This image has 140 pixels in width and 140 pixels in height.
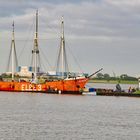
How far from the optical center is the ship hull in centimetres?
13825

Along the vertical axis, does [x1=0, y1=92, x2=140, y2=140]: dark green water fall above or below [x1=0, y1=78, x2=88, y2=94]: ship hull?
below

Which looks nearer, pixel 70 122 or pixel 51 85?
pixel 70 122

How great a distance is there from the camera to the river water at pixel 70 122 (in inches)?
2527

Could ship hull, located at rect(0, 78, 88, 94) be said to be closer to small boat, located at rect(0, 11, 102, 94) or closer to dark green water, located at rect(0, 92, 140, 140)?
small boat, located at rect(0, 11, 102, 94)

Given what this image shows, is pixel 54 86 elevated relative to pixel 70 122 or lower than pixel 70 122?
elevated

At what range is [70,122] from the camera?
76.2 metres

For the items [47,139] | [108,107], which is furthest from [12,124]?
[108,107]

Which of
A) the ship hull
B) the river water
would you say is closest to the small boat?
the ship hull

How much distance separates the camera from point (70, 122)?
76188 millimetres

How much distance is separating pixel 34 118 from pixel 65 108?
68.1 ft

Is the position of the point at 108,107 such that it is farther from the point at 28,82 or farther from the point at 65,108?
the point at 28,82

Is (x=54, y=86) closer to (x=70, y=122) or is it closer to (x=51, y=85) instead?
(x=51, y=85)

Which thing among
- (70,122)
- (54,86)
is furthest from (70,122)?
(54,86)

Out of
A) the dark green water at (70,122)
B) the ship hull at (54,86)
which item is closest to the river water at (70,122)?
the dark green water at (70,122)
